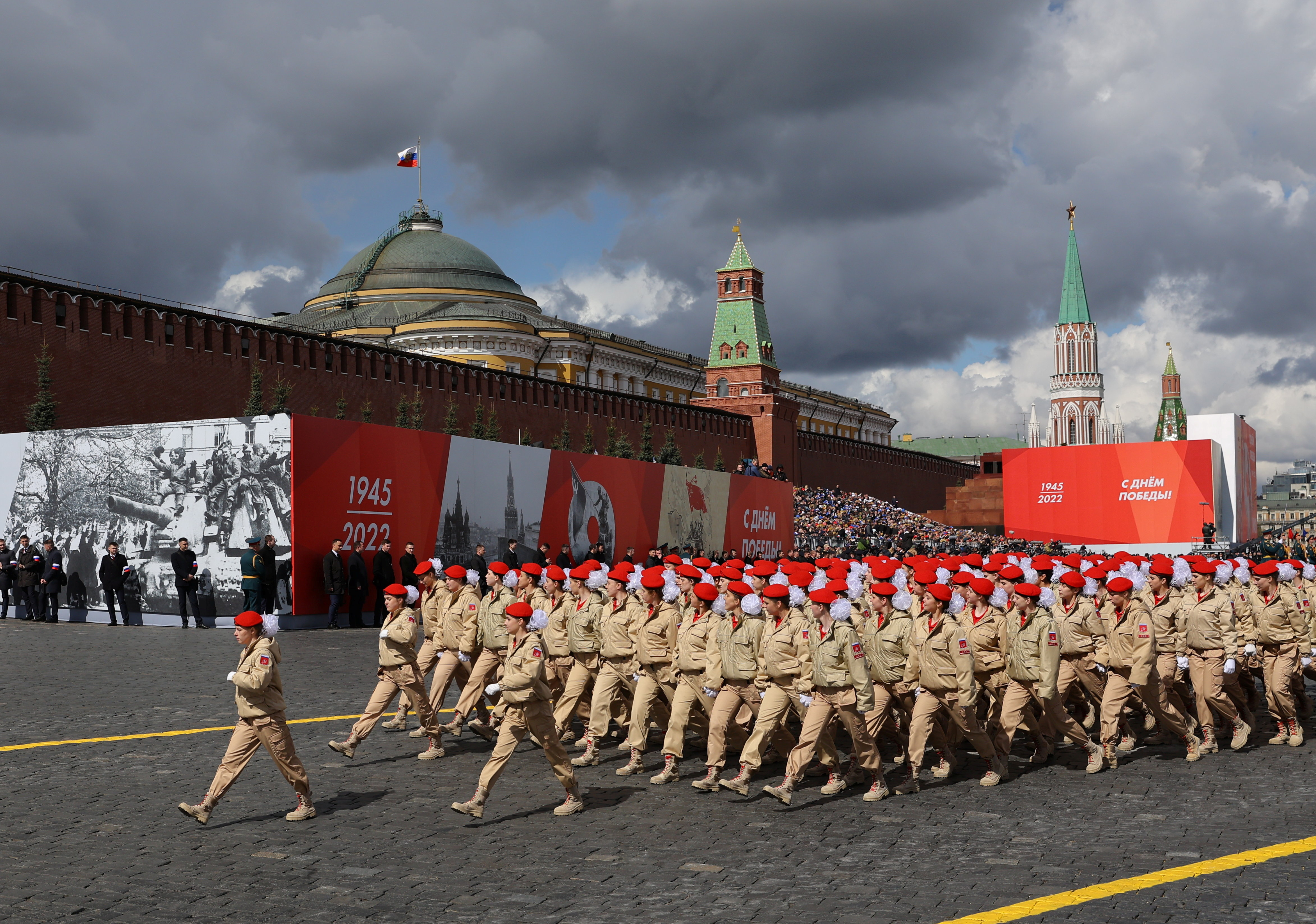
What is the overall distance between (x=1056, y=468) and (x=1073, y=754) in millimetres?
50995

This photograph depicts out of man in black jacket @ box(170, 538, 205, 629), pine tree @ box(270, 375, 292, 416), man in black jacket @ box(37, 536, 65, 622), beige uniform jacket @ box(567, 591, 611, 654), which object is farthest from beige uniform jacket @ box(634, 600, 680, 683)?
pine tree @ box(270, 375, 292, 416)

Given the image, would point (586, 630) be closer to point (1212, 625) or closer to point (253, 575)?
point (1212, 625)

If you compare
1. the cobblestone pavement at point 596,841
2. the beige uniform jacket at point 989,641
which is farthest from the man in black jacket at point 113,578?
the beige uniform jacket at point 989,641

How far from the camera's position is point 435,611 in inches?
472

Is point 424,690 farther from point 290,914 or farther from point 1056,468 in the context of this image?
point 1056,468

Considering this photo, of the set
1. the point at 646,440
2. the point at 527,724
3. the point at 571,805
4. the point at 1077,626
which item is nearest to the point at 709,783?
the point at 571,805

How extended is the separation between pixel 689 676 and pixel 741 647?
67cm

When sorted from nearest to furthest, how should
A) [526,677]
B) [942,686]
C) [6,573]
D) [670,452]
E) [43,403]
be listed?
1. [526,677]
2. [942,686]
3. [6,573]
4. [43,403]
5. [670,452]

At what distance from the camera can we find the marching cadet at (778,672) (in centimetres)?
922

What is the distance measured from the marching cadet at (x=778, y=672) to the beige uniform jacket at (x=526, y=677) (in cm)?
A: 166

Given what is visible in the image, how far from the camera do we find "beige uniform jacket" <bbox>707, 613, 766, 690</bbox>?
962 cm

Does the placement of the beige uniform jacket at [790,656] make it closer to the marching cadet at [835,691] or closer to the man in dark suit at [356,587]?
the marching cadet at [835,691]

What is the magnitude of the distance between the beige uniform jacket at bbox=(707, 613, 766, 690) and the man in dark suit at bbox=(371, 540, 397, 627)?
41.5 feet

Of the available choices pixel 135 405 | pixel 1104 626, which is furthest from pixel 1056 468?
pixel 1104 626
